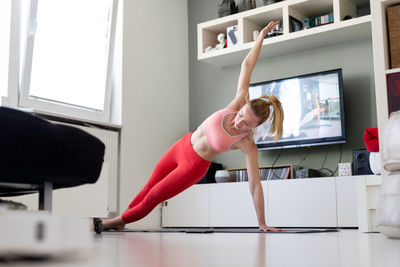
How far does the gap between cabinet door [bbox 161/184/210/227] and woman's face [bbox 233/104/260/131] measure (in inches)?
79.5

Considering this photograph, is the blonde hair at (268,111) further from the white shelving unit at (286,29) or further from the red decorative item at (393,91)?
the white shelving unit at (286,29)

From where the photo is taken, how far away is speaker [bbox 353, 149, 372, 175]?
15.0ft

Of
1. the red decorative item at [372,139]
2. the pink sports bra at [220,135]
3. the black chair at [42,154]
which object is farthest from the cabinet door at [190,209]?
the black chair at [42,154]

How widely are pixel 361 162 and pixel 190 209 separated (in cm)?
197

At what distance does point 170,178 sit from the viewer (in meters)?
3.54

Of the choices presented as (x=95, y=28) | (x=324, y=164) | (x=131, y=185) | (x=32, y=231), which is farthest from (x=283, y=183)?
(x=32, y=231)

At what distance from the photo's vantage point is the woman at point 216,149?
136 inches

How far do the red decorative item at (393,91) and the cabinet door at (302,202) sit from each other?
67.6 inches

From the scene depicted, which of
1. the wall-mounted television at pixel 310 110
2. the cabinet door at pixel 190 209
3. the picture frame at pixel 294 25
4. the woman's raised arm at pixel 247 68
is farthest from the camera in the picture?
the cabinet door at pixel 190 209

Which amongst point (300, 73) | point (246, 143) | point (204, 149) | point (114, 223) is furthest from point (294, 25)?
point (114, 223)

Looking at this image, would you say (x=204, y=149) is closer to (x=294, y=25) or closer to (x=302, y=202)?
(x=302, y=202)

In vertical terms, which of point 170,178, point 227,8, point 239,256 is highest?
point 227,8

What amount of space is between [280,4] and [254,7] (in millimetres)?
537

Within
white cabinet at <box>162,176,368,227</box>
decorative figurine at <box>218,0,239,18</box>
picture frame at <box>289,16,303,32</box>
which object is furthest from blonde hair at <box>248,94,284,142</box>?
decorative figurine at <box>218,0,239,18</box>
